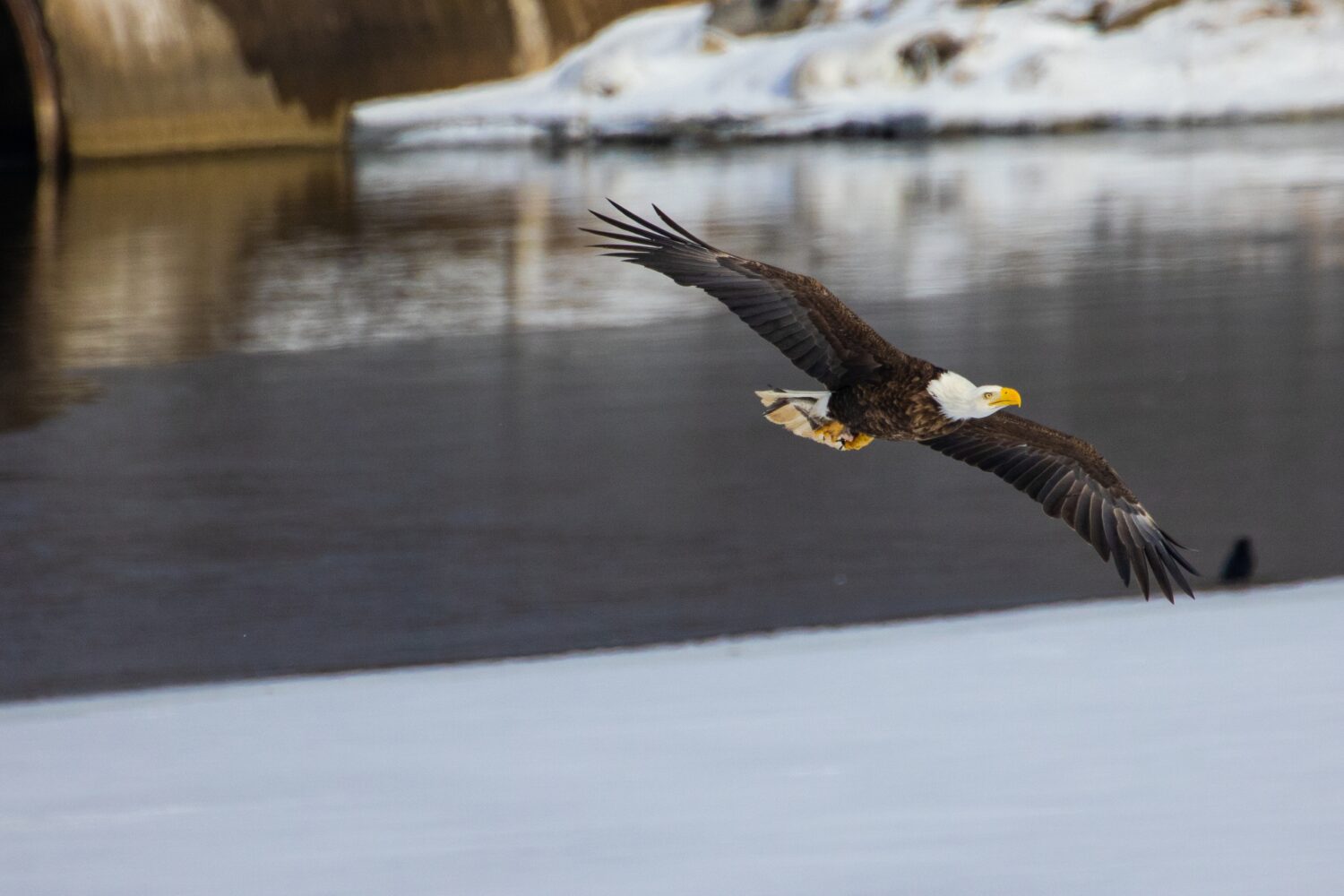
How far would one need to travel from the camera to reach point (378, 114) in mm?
21375

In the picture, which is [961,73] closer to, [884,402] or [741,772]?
[741,772]

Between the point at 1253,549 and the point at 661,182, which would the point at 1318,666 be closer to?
the point at 1253,549

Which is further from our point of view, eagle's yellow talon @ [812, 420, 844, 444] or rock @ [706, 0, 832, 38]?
rock @ [706, 0, 832, 38]

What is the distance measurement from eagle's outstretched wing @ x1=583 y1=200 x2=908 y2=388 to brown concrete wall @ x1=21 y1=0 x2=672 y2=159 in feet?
54.4

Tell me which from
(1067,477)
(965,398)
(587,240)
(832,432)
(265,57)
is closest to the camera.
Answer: (965,398)

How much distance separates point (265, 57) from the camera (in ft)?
67.3

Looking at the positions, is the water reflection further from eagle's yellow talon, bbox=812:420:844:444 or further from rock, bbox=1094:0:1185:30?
eagle's yellow talon, bbox=812:420:844:444

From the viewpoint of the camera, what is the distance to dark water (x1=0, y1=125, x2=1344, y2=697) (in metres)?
7.11

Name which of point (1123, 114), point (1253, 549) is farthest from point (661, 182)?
point (1253, 549)

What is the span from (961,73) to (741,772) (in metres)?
14.9

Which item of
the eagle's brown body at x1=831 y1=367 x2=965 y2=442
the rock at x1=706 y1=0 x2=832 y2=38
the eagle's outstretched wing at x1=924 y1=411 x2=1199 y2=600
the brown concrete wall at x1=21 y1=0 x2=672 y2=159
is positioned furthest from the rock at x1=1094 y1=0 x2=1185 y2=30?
the eagle's brown body at x1=831 y1=367 x2=965 y2=442

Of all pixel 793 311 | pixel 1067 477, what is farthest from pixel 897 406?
pixel 1067 477

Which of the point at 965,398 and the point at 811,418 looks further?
the point at 811,418

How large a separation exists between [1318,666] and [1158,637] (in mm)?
585
